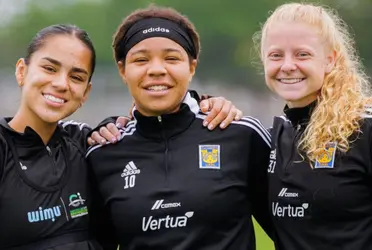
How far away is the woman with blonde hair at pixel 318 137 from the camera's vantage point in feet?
9.91

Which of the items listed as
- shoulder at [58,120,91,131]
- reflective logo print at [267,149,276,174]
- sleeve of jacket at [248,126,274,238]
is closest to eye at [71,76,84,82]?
shoulder at [58,120,91,131]

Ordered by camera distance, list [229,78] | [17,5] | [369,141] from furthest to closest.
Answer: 1. [17,5]
2. [229,78]
3. [369,141]

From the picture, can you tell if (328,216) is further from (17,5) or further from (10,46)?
(17,5)

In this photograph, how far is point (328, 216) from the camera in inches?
119

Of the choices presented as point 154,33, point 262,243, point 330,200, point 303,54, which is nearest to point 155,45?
point 154,33

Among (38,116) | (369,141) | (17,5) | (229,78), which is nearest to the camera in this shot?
(369,141)

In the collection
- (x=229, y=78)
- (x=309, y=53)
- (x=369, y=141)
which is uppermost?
(x=309, y=53)

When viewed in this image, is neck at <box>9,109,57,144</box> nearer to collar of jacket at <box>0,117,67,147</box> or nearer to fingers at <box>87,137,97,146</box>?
collar of jacket at <box>0,117,67,147</box>

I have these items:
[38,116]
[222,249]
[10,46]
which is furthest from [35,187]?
[10,46]

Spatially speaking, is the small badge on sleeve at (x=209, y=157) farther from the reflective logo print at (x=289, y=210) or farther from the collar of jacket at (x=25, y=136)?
the collar of jacket at (x=25, y=136)

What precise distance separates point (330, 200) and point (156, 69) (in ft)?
3.04

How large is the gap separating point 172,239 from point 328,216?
25.7 inches

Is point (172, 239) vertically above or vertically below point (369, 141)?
below

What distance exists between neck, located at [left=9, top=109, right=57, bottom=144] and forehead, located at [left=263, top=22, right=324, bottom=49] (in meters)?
1.08
